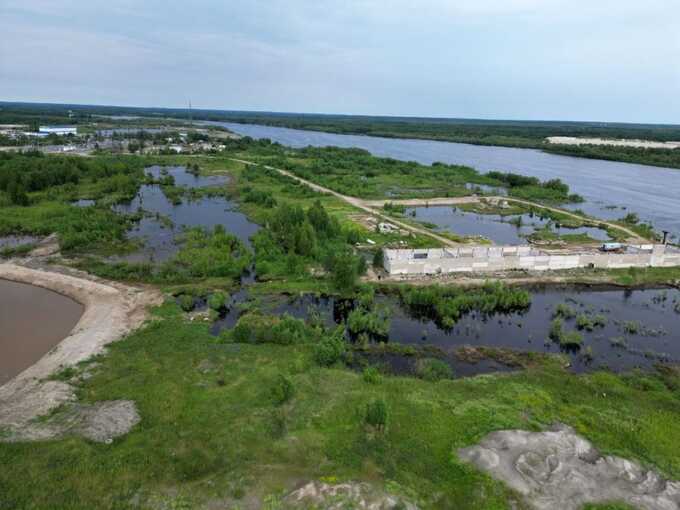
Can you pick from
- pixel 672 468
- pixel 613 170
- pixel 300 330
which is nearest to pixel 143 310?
pixel 300 330

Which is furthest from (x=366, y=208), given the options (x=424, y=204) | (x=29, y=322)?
(x=29, y=322)

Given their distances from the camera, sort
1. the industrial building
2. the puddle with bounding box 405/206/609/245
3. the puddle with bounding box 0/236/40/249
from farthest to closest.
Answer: the puddle with bounding box 405/206/609/245
the puddle with bounding box 0/236/40/249
the industrial building

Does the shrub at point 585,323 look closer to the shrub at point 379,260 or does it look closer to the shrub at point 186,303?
the shrub at point 379,260

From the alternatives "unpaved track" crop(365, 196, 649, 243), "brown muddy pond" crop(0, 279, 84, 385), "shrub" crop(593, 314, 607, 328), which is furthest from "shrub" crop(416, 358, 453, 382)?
"unpaved track" crop(365, 196, 649, 243)

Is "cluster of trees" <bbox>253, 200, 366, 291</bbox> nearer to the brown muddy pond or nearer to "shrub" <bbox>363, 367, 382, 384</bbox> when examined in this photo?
"shrub" <bbox>363, 367, 382, 384</bbox>

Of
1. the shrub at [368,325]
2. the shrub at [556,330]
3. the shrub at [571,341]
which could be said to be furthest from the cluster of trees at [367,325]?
the shrub at [571,341]

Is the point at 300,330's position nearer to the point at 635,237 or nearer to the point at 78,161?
the point at 635,237
